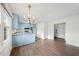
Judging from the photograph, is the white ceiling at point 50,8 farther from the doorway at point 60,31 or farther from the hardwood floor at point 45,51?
the doorway at point 60,31

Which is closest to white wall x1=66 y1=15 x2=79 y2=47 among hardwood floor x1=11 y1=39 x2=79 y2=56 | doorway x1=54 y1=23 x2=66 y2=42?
hardwood floor x1=11 y1=39 x2=79 y2=56

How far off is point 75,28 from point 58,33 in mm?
5260

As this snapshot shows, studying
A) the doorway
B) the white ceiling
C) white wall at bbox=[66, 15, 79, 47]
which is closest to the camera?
the white ceiling

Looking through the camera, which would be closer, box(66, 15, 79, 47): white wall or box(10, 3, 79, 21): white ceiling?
box(10, 3, 79, 21): white ceiling

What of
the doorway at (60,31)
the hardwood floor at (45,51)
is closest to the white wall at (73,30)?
the hardwood floor at (45,51)

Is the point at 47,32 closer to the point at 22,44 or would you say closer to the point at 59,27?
the point at 59,27

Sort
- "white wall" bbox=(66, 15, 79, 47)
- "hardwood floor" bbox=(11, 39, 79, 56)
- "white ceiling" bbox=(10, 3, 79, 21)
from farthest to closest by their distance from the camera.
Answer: "white wall" bbox=(66, 15, 79, 47) → "hardwood floor" bbox=(11, 39, 79, 56) → "white ceiling" bbox=(10, 3, 79, 21)

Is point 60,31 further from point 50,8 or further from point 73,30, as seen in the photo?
point 50,8

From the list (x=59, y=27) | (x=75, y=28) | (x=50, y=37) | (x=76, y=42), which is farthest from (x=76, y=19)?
(x=59, y=27)

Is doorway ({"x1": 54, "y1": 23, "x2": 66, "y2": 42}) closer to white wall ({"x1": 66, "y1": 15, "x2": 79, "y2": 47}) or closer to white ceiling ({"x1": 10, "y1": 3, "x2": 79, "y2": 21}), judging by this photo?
white wall ({"x1": 66, "y1": 15, "x2": 79, "y2": 47})

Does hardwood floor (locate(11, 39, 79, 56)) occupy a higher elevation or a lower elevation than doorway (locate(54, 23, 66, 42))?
lower

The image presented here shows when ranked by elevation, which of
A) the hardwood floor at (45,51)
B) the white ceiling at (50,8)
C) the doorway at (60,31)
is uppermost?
the white ceiling at (50,8)

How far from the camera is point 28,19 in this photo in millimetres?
4598

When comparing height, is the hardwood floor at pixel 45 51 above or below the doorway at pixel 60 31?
below
